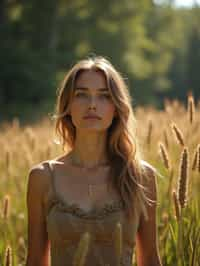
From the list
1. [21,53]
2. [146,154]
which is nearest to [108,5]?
[21,53]

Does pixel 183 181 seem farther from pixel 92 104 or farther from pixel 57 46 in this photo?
pixel 57 46

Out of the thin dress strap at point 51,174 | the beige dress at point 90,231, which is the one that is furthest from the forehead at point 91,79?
the beige dress at point 90,231

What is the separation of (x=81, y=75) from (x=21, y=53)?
85.6 ft

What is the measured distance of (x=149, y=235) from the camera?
10.4 feet

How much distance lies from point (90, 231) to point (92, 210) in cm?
10

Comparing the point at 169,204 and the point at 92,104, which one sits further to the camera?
the point at 169,204

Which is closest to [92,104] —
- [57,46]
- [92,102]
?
[92,102]

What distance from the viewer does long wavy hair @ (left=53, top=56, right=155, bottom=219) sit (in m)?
3.03

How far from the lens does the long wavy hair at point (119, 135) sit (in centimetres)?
303

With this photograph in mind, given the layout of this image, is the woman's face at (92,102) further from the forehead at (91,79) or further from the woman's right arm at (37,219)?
the woman's right arm at (37,219)

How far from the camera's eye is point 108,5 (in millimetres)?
34219

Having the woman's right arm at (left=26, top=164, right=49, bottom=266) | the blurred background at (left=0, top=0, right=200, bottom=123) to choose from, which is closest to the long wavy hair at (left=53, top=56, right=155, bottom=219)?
the woman's right arm at (left=26, top=164, right=49, bottom=266)

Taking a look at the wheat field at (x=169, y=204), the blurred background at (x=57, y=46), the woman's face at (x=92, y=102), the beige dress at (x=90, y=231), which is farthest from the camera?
the blurred background at (x=57, y=46)

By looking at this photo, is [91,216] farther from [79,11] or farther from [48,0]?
[79,11]
